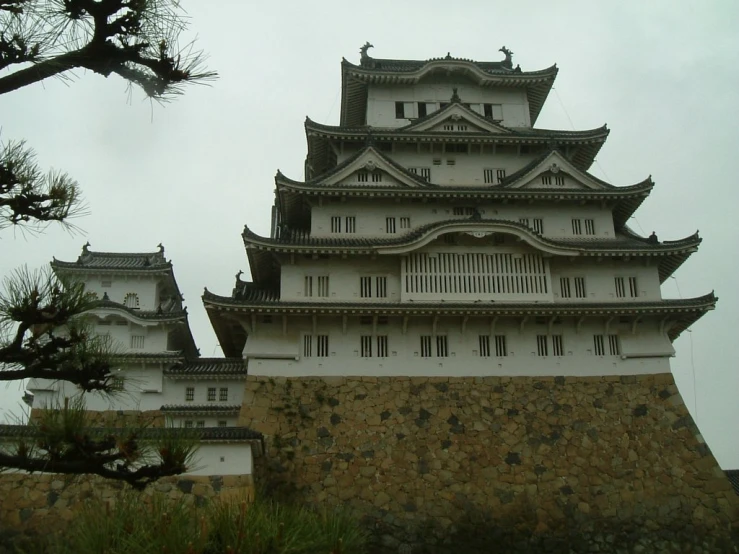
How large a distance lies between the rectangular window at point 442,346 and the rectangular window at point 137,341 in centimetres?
1108

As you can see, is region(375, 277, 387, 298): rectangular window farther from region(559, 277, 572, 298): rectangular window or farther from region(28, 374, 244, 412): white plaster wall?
region(559, 277, 572, 298): rectangular window

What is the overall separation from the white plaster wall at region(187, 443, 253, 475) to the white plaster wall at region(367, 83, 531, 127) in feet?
52.0

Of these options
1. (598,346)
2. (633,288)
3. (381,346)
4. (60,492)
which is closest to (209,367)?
(381,346)

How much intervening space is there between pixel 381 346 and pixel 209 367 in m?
6.44

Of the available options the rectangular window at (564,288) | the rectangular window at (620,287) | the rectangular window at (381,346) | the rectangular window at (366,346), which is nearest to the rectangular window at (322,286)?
the rectangular window at (366,346)

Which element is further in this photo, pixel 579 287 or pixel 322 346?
pixel 579 287

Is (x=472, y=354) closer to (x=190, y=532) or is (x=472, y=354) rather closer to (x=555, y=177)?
(x=555, y=177)

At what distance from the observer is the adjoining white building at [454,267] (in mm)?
26391

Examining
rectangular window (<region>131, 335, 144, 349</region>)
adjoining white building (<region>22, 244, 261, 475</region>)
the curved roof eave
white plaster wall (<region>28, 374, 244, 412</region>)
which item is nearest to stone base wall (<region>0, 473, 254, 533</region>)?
adjoining white building (<region>22, 244, 261, 475</region>)

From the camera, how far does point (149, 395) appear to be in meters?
27.9

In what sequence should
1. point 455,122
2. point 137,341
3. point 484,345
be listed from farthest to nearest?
1. point 455,122
2. point 137,341
3. point 484,345

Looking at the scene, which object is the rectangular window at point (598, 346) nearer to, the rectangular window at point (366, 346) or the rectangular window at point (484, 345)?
the rectangular window at point (484, 345)

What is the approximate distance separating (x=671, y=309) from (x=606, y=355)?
2.61 m

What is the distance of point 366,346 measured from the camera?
87.4 ft
